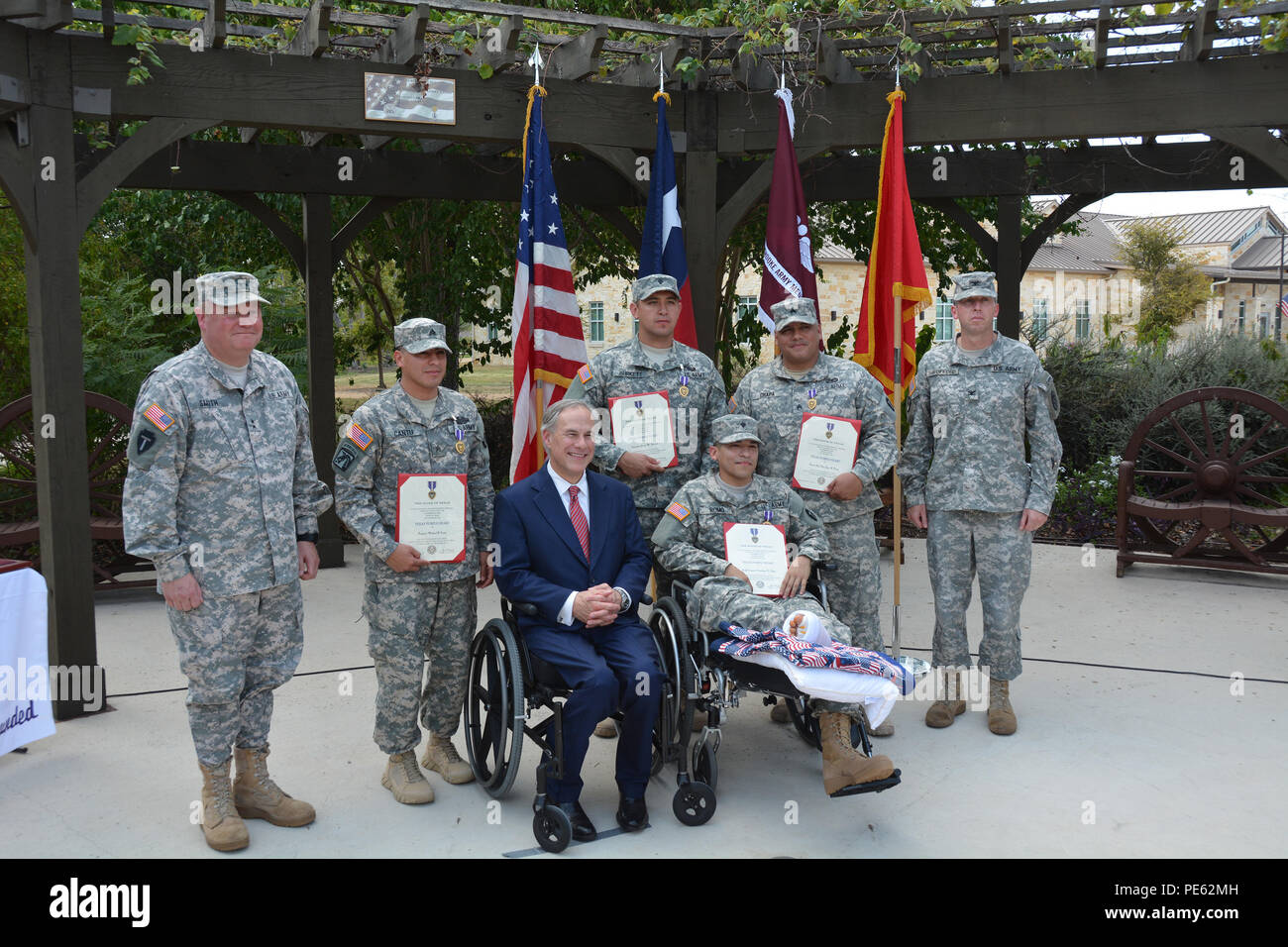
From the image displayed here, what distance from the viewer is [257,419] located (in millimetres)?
3246

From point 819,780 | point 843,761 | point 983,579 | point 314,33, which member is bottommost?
point 819,780

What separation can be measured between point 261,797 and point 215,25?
3.04m

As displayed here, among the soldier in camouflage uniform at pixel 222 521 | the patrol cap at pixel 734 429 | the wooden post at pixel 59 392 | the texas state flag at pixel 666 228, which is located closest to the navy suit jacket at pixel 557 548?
the patrol cap at pixel 734 429

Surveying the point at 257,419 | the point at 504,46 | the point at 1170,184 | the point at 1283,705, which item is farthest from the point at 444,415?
the point at 1170,184

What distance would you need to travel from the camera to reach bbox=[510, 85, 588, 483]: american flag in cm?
473

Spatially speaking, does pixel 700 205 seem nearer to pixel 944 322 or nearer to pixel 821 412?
pixel 821 412

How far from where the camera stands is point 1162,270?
3303 centimetres

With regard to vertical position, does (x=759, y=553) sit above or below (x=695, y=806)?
above

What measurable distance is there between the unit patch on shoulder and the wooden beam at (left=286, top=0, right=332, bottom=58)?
6.91ft

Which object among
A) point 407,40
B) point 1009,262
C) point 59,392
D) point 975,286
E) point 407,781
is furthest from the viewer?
point 1009,262

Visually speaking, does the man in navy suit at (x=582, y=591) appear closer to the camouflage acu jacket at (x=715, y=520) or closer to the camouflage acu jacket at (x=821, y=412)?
the camouflage acu jacket at (x=715, y=520)

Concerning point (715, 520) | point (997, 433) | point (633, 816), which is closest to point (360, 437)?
point (715, 520)

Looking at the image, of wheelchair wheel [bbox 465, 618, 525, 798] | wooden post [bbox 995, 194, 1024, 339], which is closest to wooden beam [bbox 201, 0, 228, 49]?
wheelchair wheel [bbox 465, 618, 525, 798]

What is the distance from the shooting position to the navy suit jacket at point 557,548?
3.42m
